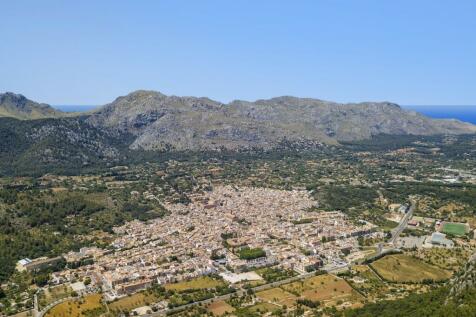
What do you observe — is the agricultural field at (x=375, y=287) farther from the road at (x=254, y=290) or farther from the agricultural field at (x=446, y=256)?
the agricultural field at (x=446, y=256)

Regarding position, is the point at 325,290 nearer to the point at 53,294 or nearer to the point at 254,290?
the point at 254,290

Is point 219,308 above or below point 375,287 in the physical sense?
below

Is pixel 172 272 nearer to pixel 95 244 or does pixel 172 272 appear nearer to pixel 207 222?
pixel 95 244

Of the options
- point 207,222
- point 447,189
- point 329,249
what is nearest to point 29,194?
point 207,222

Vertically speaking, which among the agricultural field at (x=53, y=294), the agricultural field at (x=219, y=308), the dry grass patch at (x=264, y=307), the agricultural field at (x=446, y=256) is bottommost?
the agricultural field at (x=53, y=294)

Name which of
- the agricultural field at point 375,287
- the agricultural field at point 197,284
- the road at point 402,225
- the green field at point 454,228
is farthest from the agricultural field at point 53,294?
the green field at point 454,228

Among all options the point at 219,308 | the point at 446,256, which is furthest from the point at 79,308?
the point at 446,256
